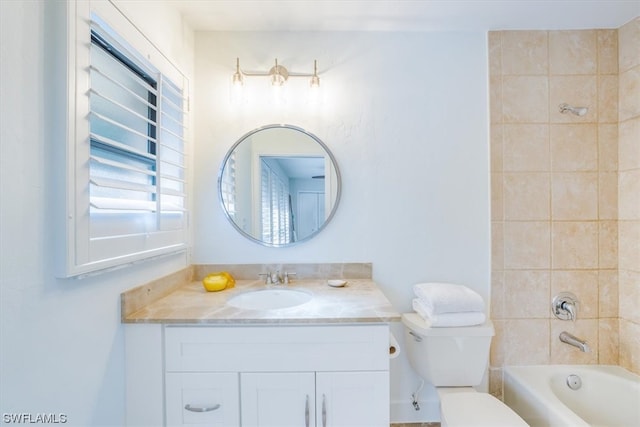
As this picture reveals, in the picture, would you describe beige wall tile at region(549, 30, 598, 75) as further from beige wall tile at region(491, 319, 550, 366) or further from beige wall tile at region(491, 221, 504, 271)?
beige wall tile at region(491, 319, 550, 366)

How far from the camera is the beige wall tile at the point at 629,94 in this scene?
1.63 m

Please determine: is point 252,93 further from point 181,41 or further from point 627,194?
point 627,194

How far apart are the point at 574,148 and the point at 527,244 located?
626 mm

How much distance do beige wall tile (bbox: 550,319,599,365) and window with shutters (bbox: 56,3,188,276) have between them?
2.19m

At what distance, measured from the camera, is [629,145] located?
166cm

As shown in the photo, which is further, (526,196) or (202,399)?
(526,196)

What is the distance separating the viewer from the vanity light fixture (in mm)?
1673

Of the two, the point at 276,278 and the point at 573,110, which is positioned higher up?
the point at 573,110

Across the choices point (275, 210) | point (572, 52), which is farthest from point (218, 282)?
point (572, 52)

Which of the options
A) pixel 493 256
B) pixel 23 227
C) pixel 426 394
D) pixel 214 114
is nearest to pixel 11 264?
pixel 23 227

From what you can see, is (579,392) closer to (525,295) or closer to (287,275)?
(525,295)

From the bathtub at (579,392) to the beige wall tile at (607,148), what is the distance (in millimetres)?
1159

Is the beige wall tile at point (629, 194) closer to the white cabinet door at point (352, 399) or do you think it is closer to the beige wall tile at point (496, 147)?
the beige wall tile at point (496, 147)

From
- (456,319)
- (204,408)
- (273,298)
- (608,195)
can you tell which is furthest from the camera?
(608,195)
